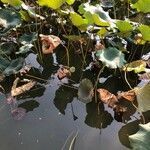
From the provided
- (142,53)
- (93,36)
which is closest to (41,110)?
(93,36)

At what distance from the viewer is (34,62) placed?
78.4 inches

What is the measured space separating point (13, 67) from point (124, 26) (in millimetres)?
497

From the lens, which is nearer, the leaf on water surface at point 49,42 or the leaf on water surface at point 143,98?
the leaf on water surface at point 143,98

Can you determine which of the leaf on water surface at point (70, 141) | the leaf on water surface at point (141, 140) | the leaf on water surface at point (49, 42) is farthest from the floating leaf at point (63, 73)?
the leaf on water surface at point (141, 140)

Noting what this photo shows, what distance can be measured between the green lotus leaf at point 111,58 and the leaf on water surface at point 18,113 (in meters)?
0.36

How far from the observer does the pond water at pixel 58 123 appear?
1.48 metres

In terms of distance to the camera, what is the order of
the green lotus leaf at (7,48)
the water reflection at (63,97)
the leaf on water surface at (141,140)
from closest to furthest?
1. the leaf on water surface at (141,140)
2. the water reflection at (63,97)
3. the green lotus leaf at (7,48)

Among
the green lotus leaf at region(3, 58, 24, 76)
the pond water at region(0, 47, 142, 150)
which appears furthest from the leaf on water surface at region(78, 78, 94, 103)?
the green lotus leaf at region(3, 58, 24, 76)

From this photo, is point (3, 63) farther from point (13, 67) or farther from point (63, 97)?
point (63, 97)

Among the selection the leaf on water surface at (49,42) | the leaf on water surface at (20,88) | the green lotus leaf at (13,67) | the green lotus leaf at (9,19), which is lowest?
the leaf on water surface at (20,88)

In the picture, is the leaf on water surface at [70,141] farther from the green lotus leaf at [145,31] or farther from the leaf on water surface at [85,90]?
the green lotus leaf at [145,31]

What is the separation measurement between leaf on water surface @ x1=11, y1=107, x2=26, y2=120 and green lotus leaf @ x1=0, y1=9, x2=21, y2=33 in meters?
0.40

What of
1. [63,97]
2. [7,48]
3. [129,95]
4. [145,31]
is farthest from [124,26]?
[7,48]

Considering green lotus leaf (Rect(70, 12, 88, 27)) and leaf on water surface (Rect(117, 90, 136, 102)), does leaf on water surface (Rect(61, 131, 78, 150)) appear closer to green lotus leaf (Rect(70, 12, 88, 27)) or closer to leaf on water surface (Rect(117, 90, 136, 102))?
leaf on water surface (Rect(117, 90, 136, 102))
